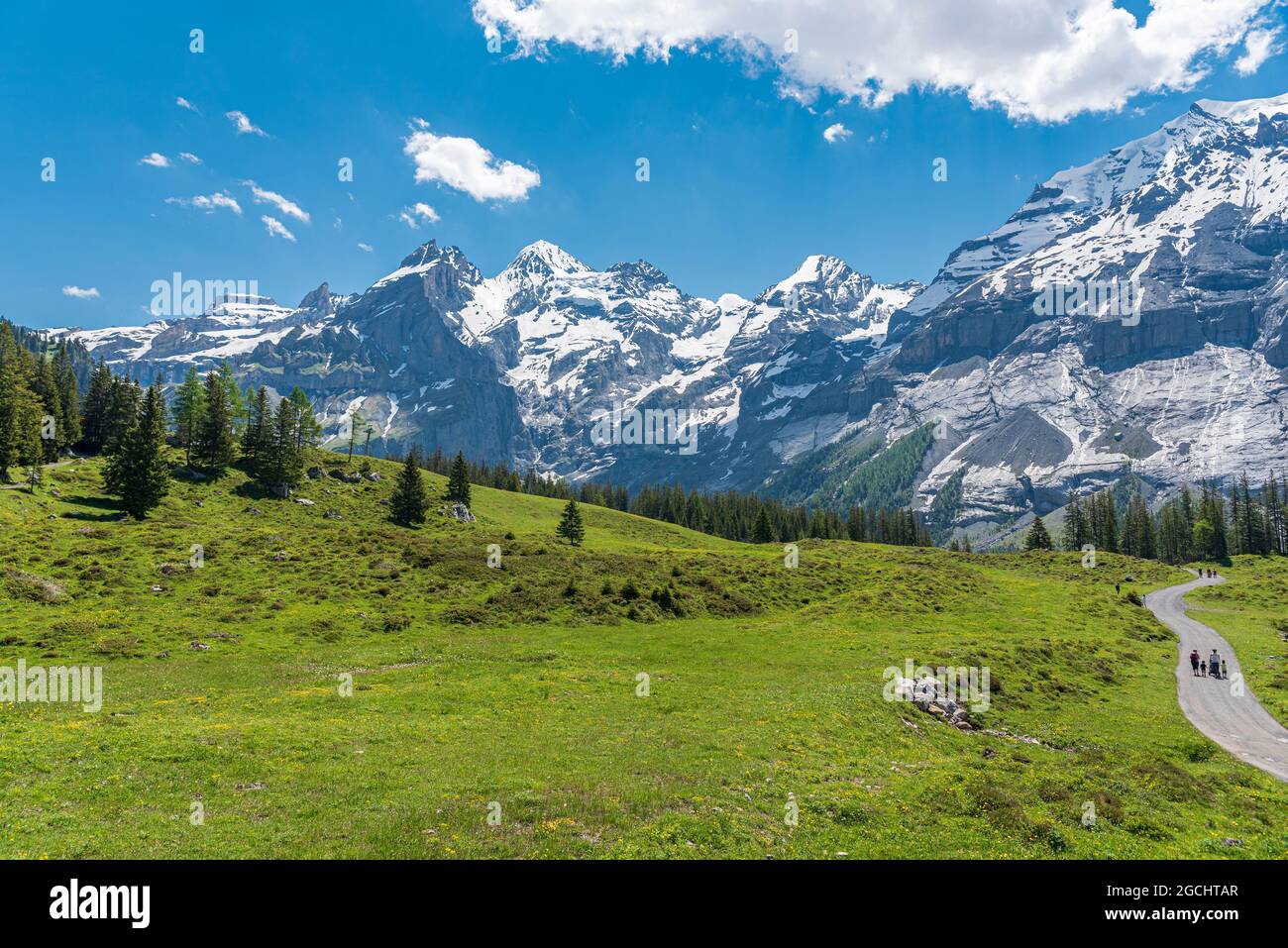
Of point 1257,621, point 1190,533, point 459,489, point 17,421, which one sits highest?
point 17,421

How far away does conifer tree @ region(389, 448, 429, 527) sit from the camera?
93.6m

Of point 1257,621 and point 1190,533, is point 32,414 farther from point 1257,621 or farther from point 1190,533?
point 1190,533

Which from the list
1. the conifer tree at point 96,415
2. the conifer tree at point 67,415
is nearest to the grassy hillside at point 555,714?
the conifer tree at point 67,415

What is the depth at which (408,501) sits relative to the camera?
93.6 m

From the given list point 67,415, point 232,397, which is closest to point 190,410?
point 232,397

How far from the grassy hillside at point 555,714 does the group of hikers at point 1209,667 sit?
9.15 feet

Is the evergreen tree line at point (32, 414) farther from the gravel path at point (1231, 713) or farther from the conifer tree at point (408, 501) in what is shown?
the gravel path at point (1231, 713)

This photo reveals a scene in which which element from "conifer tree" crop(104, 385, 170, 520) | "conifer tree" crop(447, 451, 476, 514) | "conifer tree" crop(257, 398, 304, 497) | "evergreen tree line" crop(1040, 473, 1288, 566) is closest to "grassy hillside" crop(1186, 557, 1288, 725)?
"evergreen tree line" crop(1040, 473, 1288, 566)

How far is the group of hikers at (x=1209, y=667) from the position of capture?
44062 millimetres

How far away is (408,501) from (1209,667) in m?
91.1

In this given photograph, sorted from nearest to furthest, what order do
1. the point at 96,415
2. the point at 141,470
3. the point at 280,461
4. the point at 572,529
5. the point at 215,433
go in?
the point at 141,470, the point at 572,529, the point at 280,461, the point at 215,433, the point at 96,415

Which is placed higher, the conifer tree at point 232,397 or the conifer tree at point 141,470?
the conifer tree at point 232,397

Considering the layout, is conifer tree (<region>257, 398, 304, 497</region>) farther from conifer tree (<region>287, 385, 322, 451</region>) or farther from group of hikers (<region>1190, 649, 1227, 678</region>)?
group of hikers (<region>1190, 649, 1227, 678</region>)
